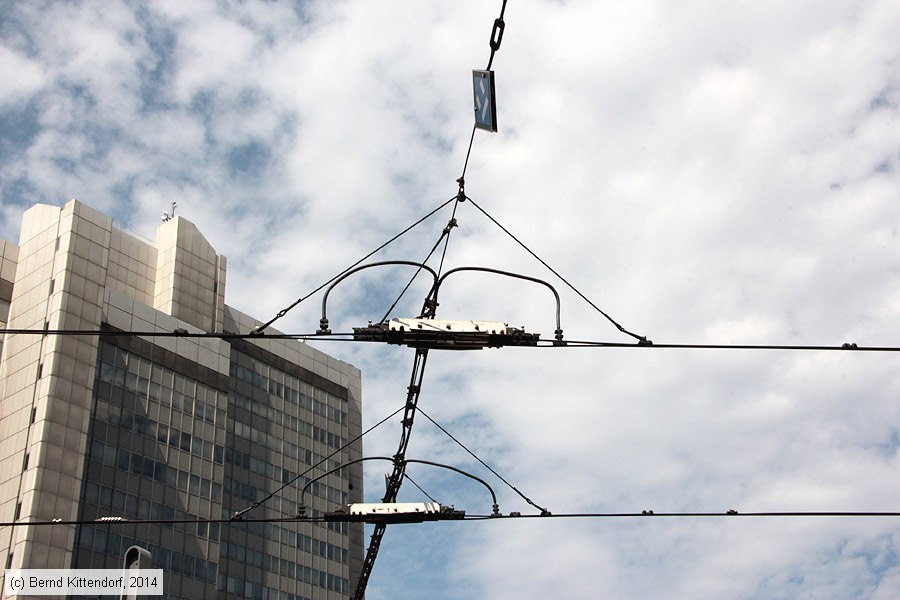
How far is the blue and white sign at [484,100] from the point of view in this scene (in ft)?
63.9

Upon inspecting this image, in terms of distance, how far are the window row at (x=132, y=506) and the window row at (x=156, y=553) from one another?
2.00 meters

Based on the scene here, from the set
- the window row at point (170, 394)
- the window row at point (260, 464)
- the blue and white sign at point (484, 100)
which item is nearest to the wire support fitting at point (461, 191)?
the blue and white sign at point (484, 100)

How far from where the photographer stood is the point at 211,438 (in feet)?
313

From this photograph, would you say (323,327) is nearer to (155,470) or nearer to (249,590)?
(155,470)

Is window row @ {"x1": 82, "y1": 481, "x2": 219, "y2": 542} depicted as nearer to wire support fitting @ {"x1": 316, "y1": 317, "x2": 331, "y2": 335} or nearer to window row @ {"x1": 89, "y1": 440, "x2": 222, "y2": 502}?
window row @ {"x1": 89, "y1": 440, "x2": 222, "y2": 502}

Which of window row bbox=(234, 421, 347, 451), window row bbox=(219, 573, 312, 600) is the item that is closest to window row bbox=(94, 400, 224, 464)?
window row bbox=(234, 421, 347, 451)

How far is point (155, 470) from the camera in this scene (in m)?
87.4

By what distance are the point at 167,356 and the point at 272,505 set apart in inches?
746

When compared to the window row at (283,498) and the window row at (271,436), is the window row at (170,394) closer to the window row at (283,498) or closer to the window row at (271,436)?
the window row at (271,436)

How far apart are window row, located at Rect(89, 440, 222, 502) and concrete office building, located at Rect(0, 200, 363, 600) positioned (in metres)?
0.15

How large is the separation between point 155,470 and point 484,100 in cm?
7465

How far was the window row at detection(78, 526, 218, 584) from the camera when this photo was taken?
79.3 m

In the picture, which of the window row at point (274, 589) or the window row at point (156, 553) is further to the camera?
the window row at point (274, 589)

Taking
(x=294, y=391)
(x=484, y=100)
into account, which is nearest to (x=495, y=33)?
(x=484, y=100)
